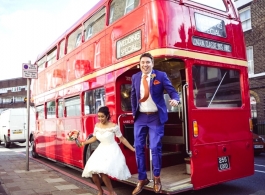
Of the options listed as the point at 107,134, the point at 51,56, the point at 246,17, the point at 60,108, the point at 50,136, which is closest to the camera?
the point at 107,134

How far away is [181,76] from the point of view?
22.6 feet

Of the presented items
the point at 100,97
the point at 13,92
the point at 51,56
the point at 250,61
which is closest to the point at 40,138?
the point at 51,56

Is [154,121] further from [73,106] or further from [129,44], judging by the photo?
[73,106]

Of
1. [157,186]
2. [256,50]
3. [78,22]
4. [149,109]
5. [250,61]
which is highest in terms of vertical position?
[256,50]

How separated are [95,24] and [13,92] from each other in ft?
200

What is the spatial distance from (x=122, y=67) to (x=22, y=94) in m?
60.8

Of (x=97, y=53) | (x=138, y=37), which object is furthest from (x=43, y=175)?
(x=138, y=37)

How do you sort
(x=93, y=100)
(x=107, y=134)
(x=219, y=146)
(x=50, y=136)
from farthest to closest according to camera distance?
1. (x=50, y=136)
2. (x=93, y=100)
3. (x=219, y=146)
4. (x=107, y=134)

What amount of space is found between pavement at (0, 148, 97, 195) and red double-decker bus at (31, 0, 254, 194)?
66 centimetres

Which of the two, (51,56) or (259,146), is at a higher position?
(51,56)

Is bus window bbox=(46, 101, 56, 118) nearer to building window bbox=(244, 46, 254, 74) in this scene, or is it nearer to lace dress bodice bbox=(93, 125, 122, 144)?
lace dress bodice bbox=(93, 125, 122, 144)

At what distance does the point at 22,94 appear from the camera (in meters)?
62.1

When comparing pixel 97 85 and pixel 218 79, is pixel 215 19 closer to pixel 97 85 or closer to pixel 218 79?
pixel 218 79

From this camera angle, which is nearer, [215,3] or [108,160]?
[108,160]
